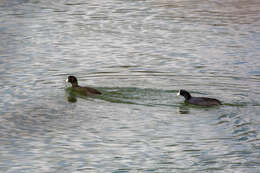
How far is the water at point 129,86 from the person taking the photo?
1190 centimetres

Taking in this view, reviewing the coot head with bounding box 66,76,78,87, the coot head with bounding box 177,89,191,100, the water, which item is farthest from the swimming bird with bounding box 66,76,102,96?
the coot head with bounding box 177,89,191,100

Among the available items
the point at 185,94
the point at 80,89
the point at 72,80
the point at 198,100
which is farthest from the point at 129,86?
the point at 198,100

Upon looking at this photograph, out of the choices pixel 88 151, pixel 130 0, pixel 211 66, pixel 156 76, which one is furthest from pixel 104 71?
pixel 130 0

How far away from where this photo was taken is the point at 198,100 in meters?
15.2

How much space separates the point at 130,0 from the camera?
3058 cm

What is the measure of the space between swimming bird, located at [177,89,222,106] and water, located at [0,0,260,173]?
0.15m

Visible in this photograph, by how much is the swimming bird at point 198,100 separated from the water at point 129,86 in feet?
0.49

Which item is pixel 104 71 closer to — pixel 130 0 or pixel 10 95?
pixel 10 95

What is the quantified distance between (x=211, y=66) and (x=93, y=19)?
8.03 metres

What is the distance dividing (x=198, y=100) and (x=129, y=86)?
222 cm

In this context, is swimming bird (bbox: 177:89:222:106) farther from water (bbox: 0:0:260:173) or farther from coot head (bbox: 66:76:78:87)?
coot head (bbox: 66:76:78:87)

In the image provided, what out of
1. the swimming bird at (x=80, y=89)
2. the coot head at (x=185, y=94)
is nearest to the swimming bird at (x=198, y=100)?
the coot head at (x=185, y=94)

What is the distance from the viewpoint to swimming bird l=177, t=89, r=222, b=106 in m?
14.8

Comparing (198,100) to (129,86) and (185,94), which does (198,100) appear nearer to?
(185,94)
